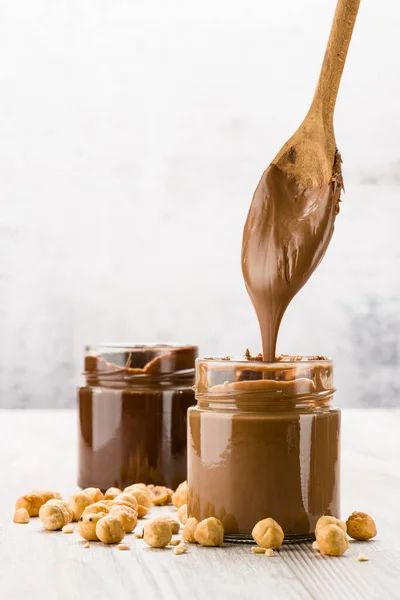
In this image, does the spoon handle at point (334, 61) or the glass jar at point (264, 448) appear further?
the spoon handle at point (334, 61)

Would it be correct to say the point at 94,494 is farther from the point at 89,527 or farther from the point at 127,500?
the point at 89,527

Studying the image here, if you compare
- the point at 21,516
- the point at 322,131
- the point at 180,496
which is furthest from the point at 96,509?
the point at 322,131

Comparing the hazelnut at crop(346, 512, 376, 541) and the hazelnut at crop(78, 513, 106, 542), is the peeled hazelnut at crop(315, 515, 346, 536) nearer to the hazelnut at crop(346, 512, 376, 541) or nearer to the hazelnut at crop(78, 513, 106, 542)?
the hazelnut at crop(346, 512, 376, 541)

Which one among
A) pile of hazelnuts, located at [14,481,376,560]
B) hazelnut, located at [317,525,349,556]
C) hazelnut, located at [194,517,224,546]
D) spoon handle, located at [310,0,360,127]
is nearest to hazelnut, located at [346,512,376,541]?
pile of hazelnuts, located at [14,481,376,560]

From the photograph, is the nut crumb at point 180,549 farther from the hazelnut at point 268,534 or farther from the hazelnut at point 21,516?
the hazelnut at point 21,516

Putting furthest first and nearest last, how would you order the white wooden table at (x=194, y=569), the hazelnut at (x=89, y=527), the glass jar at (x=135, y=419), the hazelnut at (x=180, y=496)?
the glass jar at (x=135, y=419) → the hazelnut at (x=180, y=496) → the hazelnut at (x=89, y=527) → the white wooden table at (x=194, y=569)

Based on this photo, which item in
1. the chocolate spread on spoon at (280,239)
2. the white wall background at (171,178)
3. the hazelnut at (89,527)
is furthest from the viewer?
the white wall background at (171,178)

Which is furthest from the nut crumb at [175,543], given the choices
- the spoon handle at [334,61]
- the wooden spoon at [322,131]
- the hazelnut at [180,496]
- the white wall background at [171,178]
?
the white wall background at [171,178]
